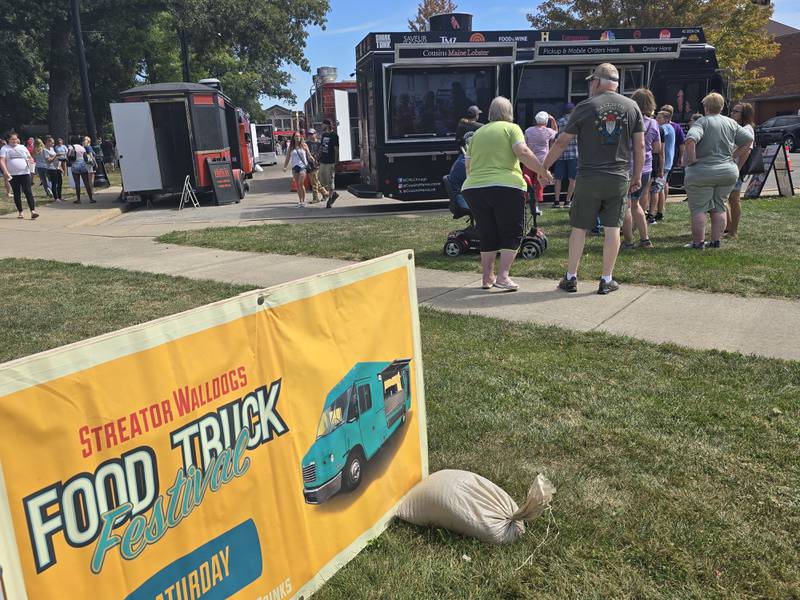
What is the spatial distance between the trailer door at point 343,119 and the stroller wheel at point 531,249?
1229 centimetres

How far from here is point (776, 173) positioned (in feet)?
43.2

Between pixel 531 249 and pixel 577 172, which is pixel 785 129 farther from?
pixel 577 172

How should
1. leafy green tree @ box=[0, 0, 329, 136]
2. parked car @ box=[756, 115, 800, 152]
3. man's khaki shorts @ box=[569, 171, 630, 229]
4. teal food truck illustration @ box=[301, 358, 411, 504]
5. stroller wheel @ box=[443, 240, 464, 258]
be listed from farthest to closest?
parked car @ box=[756, 115, 800, 152], leafy green tree @ box=[0, 0, 329, 136], stroller wheel @ box=[443, 240, 464, 258], man's khaki shorts @ box=[569, 171, 630, 229], teal food truck illustration @ box=[301, 358, 411, 504]

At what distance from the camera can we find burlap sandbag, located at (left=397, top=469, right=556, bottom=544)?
2.58 m

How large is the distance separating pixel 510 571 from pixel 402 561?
422 mm

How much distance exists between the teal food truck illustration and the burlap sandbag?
32 cm

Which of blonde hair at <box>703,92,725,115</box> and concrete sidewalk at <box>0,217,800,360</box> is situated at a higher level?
blonde hair at <box>703,92,725,115</box>

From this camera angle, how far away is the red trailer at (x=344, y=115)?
19.3 meters

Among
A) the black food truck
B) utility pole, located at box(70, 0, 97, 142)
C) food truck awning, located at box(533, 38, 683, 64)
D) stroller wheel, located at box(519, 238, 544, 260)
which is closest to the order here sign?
stroller wheel, located at box(519, 238, 544, 260)

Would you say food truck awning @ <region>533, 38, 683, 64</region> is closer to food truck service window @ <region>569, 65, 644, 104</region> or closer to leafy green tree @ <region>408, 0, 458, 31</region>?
food truck service window @ <region>569, 65, 644, 104</region>

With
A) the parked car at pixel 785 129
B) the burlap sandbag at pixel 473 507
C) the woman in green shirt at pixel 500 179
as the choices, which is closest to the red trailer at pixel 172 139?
the woman in green shirt at pixel 500 179

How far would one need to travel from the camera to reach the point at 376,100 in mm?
12953

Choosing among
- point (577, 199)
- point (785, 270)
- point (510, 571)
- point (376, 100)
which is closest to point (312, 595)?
point (510, 571)

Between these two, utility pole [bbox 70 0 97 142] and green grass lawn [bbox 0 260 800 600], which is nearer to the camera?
green grass lawn [bbox 0 260 800 600]
